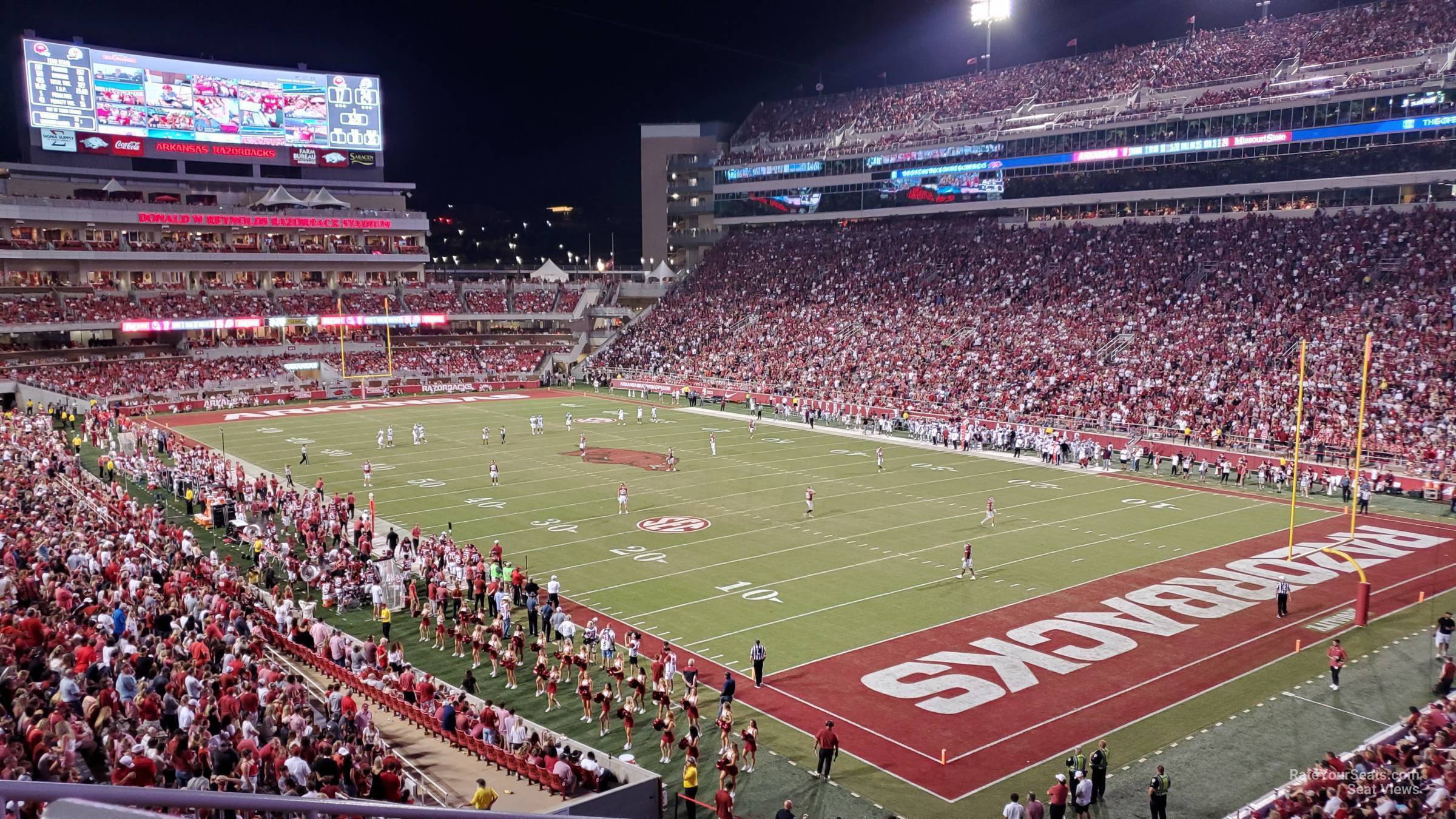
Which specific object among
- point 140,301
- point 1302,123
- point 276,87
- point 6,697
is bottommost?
point 6,697

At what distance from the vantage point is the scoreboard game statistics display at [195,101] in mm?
61375

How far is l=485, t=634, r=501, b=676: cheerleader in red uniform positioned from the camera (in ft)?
58.5

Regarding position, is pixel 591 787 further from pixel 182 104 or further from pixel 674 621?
pixel 182 104

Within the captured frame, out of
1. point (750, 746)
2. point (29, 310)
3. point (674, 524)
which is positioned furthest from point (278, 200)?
point (750, 746)

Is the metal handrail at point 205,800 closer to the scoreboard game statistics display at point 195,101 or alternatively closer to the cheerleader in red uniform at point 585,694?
the cheerleader in red uniform at point 585,694

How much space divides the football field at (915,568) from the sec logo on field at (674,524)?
0.12m

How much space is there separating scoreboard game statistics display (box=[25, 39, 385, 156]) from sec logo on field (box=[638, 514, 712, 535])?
5535 centimetres

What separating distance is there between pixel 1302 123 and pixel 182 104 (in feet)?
219

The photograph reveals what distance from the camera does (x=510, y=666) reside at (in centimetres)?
1747

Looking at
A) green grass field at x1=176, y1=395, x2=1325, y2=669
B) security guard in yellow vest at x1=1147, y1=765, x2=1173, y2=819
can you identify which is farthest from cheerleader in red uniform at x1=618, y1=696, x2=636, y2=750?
security guard in yellow vest at x1=1147, y1=765, x2=1173, y2=819

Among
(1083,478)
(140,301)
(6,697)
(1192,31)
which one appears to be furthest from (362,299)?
(6,697)

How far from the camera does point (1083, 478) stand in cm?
3559

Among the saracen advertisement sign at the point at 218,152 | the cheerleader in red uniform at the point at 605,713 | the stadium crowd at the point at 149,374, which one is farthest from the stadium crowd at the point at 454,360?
the cheerleader in red uniform at the point at 605,713

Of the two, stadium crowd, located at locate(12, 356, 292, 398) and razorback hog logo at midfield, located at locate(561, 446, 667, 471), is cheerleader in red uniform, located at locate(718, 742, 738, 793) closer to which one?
razorback hog logo at midfield, located at locate(561, 446, 667, 471)
